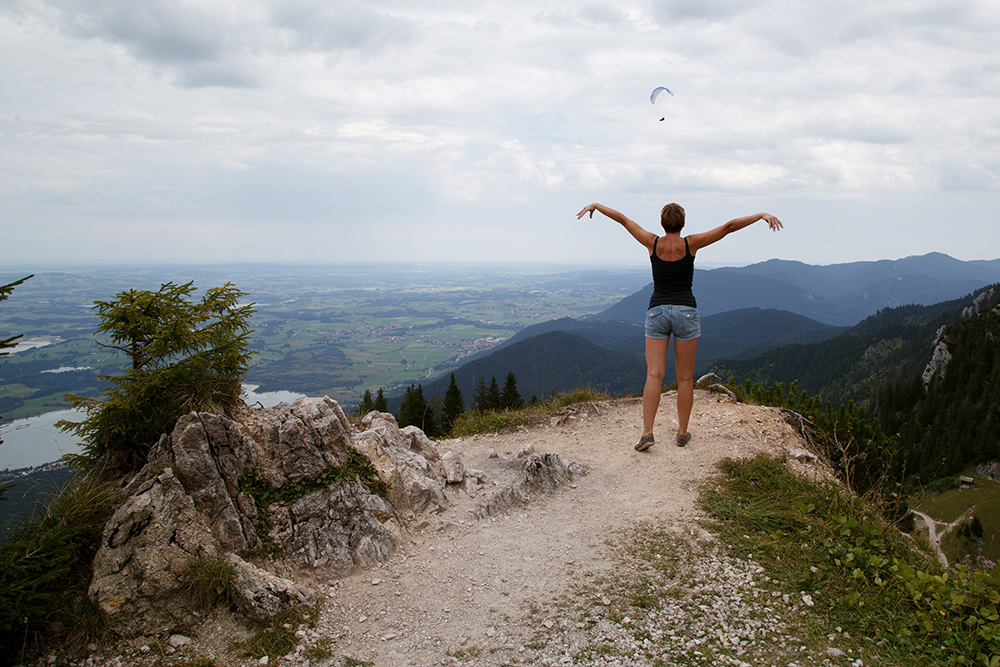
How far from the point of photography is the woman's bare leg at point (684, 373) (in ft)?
26.8

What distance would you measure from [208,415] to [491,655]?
452 centimetres

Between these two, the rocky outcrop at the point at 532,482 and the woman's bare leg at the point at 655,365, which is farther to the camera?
the woman's bare leg at the point at 655,365

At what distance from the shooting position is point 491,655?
459 centimetres

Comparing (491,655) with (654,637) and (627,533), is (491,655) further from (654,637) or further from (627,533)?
(627,533)

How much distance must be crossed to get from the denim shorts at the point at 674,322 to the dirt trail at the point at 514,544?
2.22 metres

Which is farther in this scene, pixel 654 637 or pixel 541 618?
pixel 541 618

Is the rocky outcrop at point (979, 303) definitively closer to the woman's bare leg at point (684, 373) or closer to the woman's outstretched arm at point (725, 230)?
the woman's bare leg at point (684, 373)

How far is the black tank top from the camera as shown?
7.82 m

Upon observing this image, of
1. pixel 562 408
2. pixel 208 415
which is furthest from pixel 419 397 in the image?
pixel 208 415

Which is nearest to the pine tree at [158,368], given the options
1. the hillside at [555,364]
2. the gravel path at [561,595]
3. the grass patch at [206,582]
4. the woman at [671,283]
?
the grass patch at [206,582]

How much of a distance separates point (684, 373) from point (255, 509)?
261 inches

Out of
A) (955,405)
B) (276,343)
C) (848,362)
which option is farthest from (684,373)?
(848,362)

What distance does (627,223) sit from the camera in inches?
317

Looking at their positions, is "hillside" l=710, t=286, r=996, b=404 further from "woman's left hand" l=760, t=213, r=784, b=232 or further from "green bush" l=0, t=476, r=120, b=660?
"green bush" l=0, t=476, r=120, b=660
